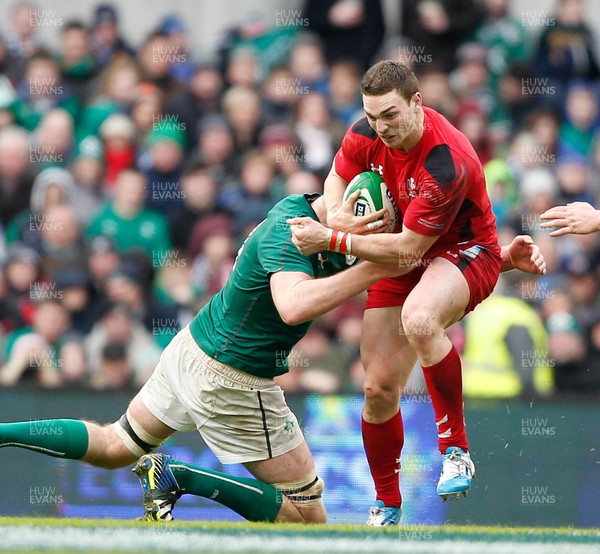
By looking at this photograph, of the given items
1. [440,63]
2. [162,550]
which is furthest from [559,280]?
[162,550]

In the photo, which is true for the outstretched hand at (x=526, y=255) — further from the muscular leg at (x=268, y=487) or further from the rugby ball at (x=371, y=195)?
the muscular leg at (x=268, y=487)

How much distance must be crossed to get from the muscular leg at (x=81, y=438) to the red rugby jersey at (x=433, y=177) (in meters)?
1.65

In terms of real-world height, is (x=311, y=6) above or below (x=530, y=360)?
above

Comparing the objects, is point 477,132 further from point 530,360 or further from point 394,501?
point 394,501

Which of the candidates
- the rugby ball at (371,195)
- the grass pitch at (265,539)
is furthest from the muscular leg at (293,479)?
the rugby ball at (371,195)

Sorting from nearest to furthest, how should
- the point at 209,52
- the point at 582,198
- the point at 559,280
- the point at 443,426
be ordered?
1. the point at 443,426
2. the point at 559,280
3. the point at 582,198
4. the point at 209,52

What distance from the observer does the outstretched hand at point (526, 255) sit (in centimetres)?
693

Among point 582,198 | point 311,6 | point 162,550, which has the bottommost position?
point 162,550

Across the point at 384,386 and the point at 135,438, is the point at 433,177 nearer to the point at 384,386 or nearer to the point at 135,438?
the point at 384,386

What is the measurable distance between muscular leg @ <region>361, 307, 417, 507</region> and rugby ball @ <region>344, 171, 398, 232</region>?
581 millimetres

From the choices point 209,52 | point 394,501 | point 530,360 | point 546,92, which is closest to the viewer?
point 394,501

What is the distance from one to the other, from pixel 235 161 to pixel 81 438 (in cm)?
427

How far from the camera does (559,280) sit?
32.1ft

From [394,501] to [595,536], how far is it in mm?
1376
